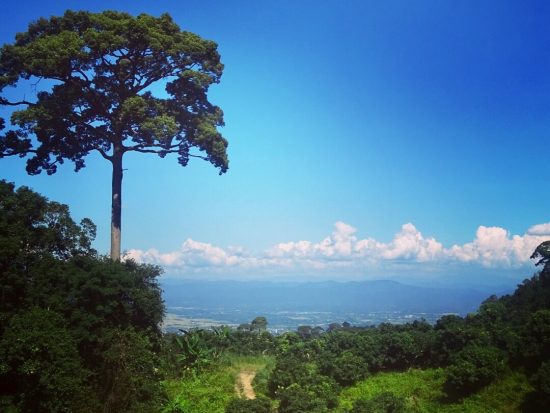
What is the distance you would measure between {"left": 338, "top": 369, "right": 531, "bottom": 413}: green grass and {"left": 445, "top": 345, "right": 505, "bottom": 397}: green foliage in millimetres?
300

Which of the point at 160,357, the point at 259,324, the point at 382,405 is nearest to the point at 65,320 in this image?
the point at 160,357

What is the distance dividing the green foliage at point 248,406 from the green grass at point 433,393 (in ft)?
7.76

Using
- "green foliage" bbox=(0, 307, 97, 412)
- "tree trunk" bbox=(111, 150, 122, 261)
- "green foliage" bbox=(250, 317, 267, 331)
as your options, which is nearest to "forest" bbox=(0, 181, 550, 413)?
"green foliage" bbox=(0, 307, 97, 412)

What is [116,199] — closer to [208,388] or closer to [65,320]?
[65,320]

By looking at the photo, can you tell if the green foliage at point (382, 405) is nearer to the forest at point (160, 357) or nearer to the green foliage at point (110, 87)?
the forest at point (160, 357)

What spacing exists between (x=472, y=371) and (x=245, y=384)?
26.5 ft

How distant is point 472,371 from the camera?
14.7 meters

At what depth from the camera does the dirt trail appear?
53.4 feet

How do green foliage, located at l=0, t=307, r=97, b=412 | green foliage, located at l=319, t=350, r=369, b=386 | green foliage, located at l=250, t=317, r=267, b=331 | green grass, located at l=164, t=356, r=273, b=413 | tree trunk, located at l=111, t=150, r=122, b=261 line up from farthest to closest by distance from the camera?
1. green foliage, located at l=250, t=317, r=267, b=331
2. tree trunk, located at l=111, t=150, r=122, b=261
3. green foliage, located at l=319, t=350, r=369, b=386
4. green grass, located at l=164, t=356, r=273, b=413
5. green foliage, located at l=0, t=307, r=97, b=412

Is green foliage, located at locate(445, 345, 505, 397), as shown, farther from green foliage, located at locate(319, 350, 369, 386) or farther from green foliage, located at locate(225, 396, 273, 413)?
green foliage, located at locate(225, 396, 273, 413)

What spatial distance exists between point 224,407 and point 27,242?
815 centimetres

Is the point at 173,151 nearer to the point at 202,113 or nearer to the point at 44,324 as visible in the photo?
the point at 202,113

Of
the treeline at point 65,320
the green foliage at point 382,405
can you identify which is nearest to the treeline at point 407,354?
the green foliage at point 382,405

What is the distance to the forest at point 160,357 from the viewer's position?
12.6 metres
